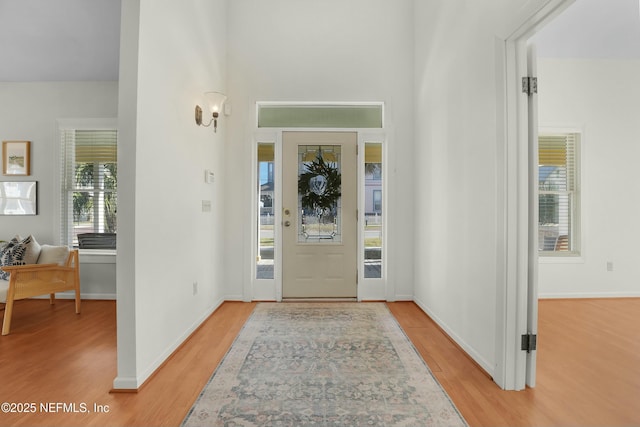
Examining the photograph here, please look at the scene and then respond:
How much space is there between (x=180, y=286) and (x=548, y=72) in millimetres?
5046

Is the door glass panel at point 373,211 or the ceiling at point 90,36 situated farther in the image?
the door glass panel at point 373,211

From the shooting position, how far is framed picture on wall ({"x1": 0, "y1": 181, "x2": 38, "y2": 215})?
4102 millimetres

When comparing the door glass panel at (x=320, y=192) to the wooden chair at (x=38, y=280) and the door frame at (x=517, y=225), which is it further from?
the wooden chair at (x=38, y=280)

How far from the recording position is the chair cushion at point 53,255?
140 inches

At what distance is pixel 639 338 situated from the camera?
2754mm

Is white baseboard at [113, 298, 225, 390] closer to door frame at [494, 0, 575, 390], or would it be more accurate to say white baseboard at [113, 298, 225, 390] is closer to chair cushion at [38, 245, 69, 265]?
chair cushion at [38, 245, 69, 265]

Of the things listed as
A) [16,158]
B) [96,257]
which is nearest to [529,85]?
[96,257]

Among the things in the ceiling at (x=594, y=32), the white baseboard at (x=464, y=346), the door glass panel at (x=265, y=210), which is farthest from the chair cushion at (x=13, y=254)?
the ceiling at (x=594, y=32)

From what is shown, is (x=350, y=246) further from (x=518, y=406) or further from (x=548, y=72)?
(x=548, y=72)

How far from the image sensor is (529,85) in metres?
1.95

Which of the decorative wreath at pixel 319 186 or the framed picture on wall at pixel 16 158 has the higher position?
the framed picture on wall at pixel 16 158

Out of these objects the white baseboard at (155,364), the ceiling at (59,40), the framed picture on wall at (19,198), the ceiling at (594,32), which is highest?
the ceiling at (594,32)

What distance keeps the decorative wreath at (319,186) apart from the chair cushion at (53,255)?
111 inches

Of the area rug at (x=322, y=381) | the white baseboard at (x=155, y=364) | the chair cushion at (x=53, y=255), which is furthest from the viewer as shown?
the chair cushion at (x=53, y=255)
